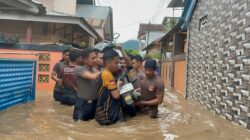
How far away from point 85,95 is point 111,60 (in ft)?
2.85

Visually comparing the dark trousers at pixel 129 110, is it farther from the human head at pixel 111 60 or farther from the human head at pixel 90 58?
the human head at pixel 111 60

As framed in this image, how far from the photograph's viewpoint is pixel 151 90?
6344 millimetres

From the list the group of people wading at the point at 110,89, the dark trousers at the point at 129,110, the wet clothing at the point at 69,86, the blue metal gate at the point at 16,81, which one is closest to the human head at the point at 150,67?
the group of people wading at the point at 110,89

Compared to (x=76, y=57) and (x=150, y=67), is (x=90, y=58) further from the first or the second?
(x=76, y=57)

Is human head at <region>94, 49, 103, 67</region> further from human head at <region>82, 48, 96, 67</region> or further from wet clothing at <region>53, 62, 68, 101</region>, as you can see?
wet clothing at <region>53, 62, 68, 101</region>

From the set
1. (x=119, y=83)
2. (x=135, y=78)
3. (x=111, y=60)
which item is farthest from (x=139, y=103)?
(x=111, y=60)

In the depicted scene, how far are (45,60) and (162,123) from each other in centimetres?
680

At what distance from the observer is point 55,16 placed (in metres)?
13.5

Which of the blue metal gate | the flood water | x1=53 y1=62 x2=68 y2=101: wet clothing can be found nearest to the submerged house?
the blue metal gate

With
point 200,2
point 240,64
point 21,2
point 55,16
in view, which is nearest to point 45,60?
point 55,16

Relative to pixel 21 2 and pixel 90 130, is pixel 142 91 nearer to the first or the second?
pixel 90 130

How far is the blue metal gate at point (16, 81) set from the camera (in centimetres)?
721

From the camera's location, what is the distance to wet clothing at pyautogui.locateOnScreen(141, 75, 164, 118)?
6254 mm

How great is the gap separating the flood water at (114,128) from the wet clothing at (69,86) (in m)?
0.99
